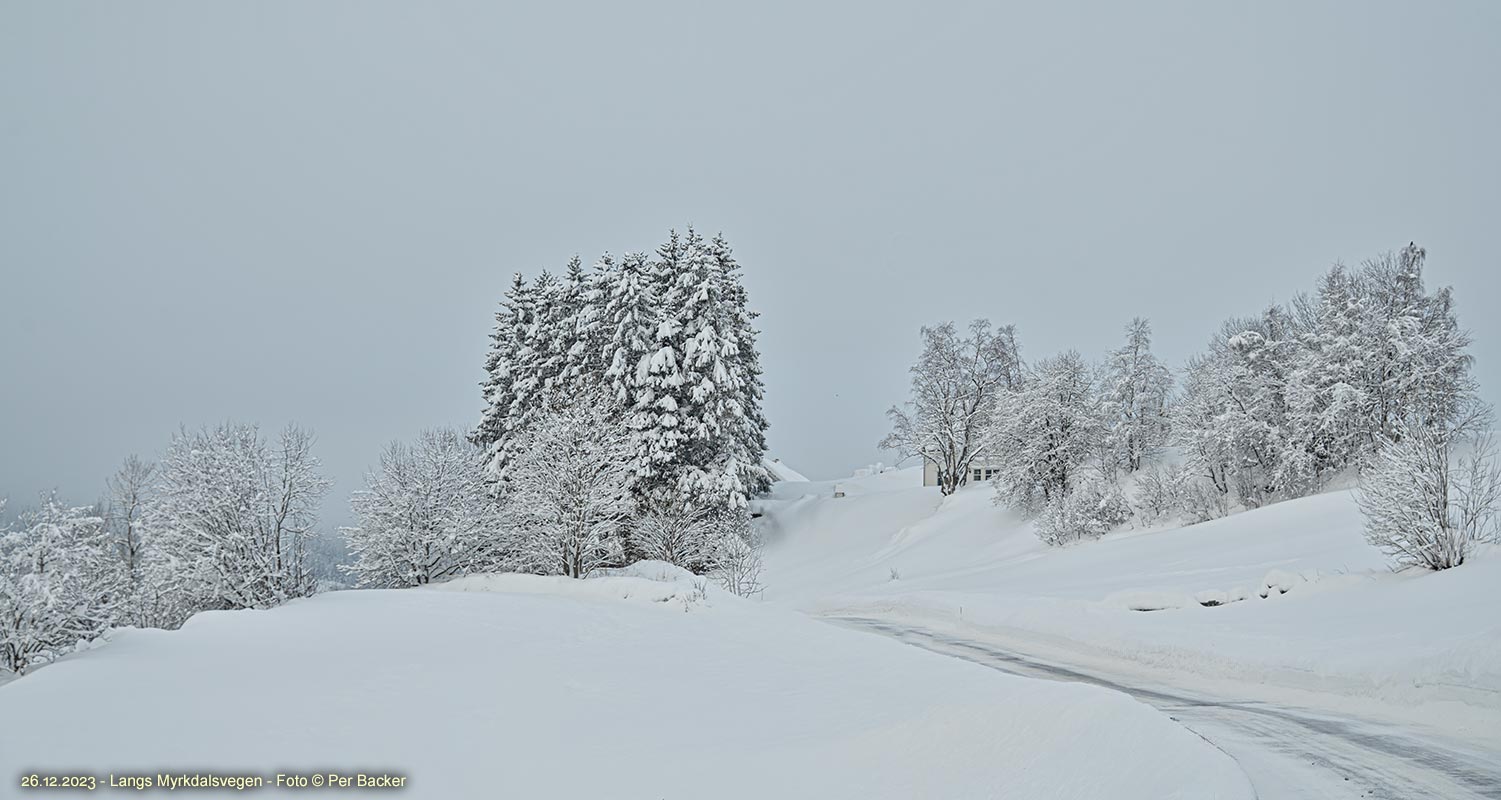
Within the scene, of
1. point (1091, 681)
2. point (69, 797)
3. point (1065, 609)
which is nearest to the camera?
point (69, 797)

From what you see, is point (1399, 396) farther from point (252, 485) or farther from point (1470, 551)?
point (252, 485)

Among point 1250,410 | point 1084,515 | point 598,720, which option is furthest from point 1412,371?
point 598,720

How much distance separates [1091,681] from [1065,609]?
5774 millimetres

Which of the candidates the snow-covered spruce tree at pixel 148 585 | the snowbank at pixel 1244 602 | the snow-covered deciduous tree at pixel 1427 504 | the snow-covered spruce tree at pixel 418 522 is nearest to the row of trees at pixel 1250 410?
the snowbank at pixel 1244 602

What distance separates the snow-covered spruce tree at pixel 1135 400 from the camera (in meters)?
42.5

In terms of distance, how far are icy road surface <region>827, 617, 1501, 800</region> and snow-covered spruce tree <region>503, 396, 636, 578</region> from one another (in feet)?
62.1

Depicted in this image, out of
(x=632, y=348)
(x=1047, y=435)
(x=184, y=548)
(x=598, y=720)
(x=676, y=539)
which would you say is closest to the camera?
(x=598, y=720)

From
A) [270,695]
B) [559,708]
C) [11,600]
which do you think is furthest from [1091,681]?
[11,600]

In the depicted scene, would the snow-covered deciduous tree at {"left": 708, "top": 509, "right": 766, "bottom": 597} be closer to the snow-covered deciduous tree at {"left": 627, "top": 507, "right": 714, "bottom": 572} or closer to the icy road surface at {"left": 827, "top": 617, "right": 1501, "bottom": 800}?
the snow-covered deciduous tree at {"left": 627, "top": 507, "right": 714, "bottom": 572}

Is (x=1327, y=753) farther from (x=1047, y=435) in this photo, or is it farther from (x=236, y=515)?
(x=1047, y=435)

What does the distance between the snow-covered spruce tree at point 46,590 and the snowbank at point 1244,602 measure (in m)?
21.8

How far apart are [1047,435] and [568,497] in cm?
2597

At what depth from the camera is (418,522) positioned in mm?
28375

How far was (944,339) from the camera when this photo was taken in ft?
Answer: 170
